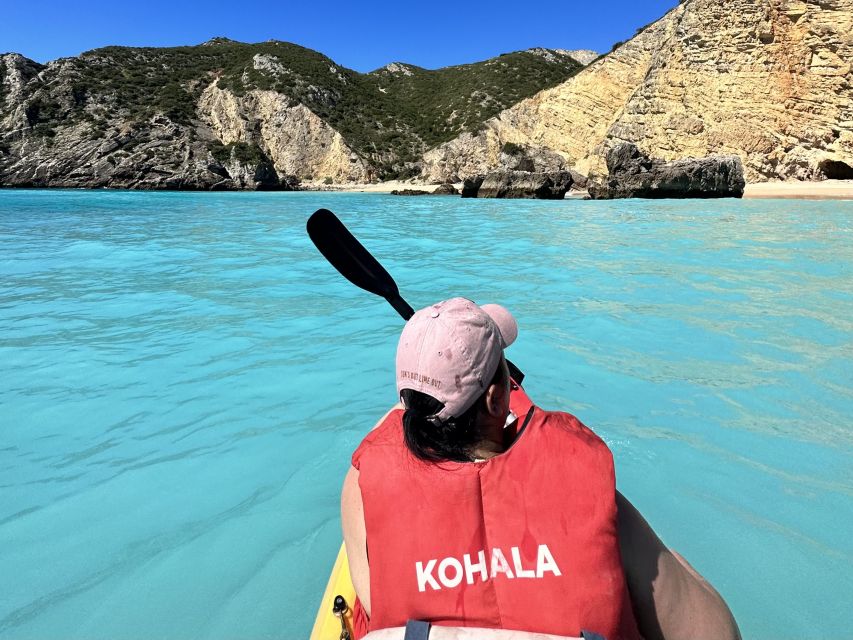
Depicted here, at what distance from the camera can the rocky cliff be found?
27156 millimetres

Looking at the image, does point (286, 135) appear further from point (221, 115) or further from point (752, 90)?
point (752, 90)

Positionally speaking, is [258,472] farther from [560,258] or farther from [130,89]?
[130,89]

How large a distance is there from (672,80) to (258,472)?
3686 centimetres

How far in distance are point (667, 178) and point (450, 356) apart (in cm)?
3010

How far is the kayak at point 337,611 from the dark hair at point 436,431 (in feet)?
2.24

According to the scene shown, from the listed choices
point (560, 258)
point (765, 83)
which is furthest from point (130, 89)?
point (560, 258)

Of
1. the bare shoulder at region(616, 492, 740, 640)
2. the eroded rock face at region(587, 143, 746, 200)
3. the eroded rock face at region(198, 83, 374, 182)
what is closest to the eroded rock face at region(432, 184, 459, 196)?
the eroded rock face at region(587, 143, 746, 200)

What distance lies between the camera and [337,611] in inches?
58.4

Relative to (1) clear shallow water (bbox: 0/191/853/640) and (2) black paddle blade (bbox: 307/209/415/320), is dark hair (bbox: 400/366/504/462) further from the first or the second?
(2) black paddle blade (bbox: 307/209/415/320)

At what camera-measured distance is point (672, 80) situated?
105ft

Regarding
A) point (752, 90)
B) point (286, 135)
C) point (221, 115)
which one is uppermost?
point (221, 115)

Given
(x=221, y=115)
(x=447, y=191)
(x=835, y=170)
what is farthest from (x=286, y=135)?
(x=835, y=170)

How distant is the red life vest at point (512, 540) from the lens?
0.99 meters

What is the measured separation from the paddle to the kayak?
1.50 meters
